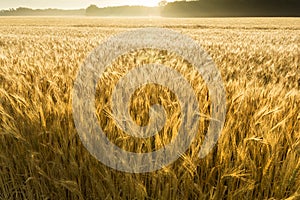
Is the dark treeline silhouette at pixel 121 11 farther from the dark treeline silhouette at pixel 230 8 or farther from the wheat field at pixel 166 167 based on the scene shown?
the wheat field at pixel 166 167

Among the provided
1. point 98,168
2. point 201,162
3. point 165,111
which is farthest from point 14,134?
point 201,162

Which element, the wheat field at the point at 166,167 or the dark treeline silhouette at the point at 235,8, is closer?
the wheat field at the point at 166,167

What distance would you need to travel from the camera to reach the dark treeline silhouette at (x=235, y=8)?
73812 millimetres

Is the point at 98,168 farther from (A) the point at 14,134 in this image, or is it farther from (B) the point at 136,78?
(B) the point at 136,78

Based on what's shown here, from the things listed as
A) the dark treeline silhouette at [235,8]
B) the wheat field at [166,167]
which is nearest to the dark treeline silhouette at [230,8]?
the dark treeline silhouette at [235,8]

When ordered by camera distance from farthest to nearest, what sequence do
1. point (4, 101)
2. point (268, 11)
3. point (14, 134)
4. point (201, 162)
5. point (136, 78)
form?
1. point (268, 11)
2. point (136, 78)
3. point (4, 101)
4. point (14, 134)
5. point (201, 162)

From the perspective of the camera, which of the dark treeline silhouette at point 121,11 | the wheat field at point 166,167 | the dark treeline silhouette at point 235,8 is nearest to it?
the wheat field at point 166,167

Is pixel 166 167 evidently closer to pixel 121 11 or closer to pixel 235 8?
pixel 235 8

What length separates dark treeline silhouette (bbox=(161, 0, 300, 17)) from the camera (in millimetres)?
73812

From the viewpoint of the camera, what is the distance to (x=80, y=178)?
4.21 ft

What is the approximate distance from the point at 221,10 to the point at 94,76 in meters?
79.1

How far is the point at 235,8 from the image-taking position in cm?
7600

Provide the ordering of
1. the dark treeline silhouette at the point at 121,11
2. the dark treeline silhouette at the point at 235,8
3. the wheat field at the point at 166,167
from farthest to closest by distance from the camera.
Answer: the dark treeline silhouette at the point at 121,11, the dark treeline silhouette at the point at 235,8, the wheat field at the point at 166,167

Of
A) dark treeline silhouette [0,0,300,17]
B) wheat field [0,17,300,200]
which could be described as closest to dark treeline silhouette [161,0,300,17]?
dark treeline silhouette [0,0,300,17]
